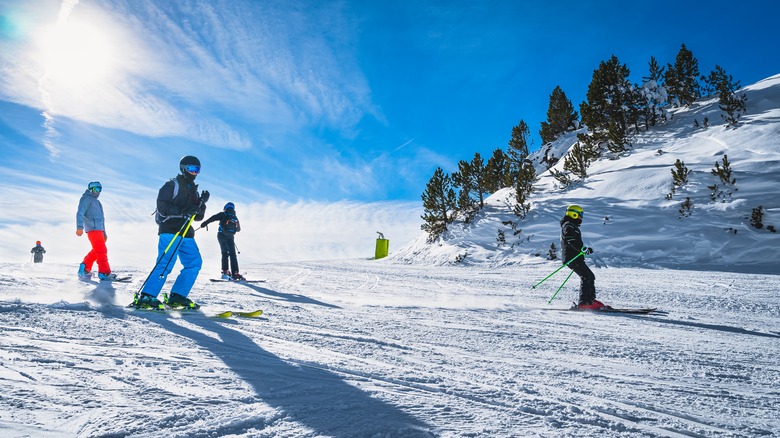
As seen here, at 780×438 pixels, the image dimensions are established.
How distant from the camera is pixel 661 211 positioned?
17250 millimetres

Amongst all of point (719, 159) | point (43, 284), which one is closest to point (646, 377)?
point (43, 284)

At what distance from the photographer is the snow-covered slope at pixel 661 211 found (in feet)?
47.1

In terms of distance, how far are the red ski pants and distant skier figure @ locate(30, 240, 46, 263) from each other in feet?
29.0

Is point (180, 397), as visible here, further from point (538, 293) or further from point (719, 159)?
point (719, 159)

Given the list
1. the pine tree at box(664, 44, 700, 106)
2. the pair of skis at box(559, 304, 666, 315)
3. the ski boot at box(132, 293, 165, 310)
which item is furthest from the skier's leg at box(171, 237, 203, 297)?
the pine tree at box(664, 44, 700, 106)

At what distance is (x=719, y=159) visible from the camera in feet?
63.9

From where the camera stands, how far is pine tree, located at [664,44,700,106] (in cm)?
3291

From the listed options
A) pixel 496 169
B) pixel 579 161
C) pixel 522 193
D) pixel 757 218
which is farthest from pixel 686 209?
pixel 496 169

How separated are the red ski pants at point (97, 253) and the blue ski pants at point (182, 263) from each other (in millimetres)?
5142

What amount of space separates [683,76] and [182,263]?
4001 centimetres

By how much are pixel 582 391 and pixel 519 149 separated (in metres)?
37.5

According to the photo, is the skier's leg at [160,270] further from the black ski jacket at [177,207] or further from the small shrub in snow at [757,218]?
the small shrub in snow at [757,218]

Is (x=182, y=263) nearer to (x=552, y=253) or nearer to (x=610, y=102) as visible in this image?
(x=552, y=253)

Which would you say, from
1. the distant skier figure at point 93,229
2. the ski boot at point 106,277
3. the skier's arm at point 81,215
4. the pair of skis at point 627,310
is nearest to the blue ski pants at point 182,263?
the ski boot at point 106,277
